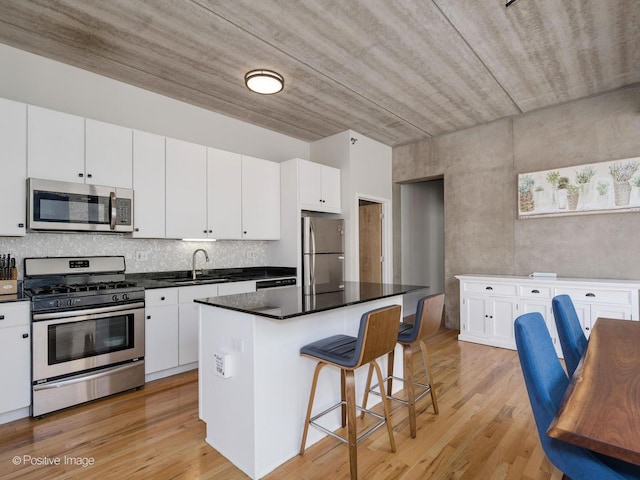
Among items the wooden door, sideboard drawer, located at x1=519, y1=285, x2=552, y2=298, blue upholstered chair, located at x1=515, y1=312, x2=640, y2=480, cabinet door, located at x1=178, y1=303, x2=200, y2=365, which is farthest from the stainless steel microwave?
sideboard drawer, located at x1=519, y1=285, x2=552, y2=298

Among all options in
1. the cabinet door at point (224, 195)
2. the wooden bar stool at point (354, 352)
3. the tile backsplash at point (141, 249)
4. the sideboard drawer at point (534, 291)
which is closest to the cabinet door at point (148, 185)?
the tile backsplash at point (141, 249)

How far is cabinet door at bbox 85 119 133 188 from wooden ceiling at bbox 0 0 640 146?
630 millimetres

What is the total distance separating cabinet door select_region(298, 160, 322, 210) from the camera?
15.1 feet

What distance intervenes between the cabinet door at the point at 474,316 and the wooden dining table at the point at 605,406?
2838 millimetres

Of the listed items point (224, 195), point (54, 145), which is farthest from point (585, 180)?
point (54, 145)

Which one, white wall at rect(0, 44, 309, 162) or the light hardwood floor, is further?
white wall at rect(0, 44, 309, 162)

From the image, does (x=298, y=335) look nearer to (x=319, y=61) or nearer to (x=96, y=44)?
(x=319, y=61)

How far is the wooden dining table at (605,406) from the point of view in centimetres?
86

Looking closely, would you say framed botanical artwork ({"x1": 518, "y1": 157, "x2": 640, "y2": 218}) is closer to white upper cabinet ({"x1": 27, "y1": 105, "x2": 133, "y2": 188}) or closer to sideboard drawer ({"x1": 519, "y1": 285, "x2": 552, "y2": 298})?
sideboard drawer ({"x1": 519, "y1": 285, "x2": 552, "y2": 298})

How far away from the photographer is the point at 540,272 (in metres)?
4.41

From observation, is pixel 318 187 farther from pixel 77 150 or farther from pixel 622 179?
pixel 622 179

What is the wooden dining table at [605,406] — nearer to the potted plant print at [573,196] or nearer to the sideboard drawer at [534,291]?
the sideboard drawer at [534,291]

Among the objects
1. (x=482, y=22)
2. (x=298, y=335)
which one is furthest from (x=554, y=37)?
(x=298, y=335)

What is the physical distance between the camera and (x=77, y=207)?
3.05m
